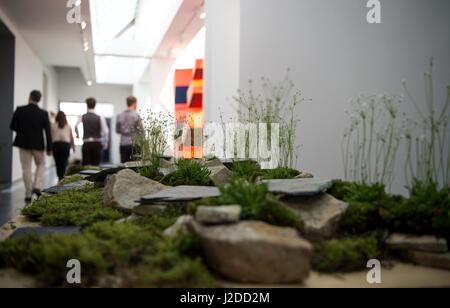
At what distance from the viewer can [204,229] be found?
1982 millimetres

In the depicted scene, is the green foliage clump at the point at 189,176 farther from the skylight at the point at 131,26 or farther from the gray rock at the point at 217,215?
the skylight at the point at 131,26

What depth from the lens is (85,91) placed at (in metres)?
21.7

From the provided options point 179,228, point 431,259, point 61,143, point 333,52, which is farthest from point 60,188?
point 333,52

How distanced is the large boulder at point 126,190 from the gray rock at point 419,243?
66.1 inches

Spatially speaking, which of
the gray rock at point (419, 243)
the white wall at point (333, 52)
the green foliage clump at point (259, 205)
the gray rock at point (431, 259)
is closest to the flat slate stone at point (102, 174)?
the green foliage clump at point (259, 205)

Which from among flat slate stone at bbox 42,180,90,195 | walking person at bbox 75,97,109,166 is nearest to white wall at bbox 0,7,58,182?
walking person at bbox 75,97,109,166

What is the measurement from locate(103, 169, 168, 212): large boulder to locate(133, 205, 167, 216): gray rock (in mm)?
214

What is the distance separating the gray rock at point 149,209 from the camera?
112 inches

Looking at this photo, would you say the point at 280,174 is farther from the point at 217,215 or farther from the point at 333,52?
the point at 333,52

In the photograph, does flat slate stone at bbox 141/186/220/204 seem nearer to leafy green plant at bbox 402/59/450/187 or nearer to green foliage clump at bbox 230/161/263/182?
green foliage clump at bbox 230/161/263/182

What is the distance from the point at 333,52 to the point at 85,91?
1703 cm

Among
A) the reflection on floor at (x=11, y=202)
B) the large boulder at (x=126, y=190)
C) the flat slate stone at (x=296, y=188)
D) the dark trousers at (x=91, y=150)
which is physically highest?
the dark trousers at (x=91, y=150)

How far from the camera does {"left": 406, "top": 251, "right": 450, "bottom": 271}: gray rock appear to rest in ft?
7.23
